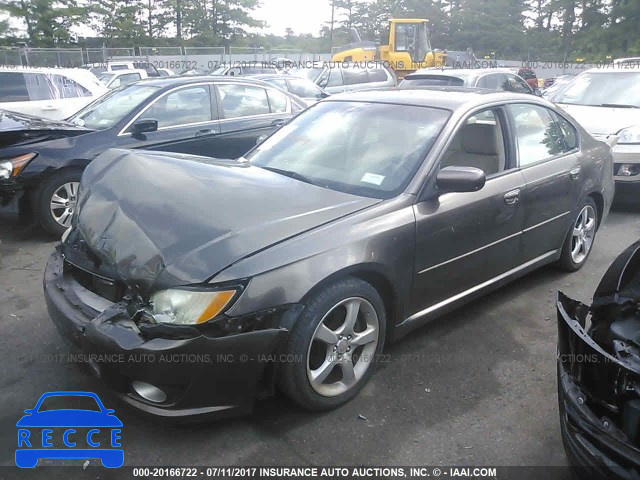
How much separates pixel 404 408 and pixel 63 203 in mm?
4234

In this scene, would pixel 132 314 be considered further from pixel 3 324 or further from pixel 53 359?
pixel 3 324

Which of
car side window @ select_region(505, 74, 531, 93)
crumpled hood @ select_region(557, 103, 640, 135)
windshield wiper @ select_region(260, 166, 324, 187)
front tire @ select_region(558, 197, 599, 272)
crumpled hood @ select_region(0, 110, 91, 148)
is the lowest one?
front tire @ select_region(558, 197, 599, 272)

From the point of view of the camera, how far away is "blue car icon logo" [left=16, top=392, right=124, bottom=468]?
8.20 ft

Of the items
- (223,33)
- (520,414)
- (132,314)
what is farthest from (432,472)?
(223,33)

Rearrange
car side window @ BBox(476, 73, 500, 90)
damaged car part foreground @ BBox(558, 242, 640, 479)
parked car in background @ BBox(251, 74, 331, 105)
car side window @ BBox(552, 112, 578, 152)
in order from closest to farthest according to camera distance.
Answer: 1. damaged car part foreground @ BBox(558, 242, 640, 479)
2. car side window @ BBox(552, 112, 578, 152)
3. car side window @ BBox(476, 73, 500, 90)
4. parked car in background @ BBox(251, 74, 331, 105)

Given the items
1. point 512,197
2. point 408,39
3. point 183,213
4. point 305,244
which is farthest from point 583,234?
point 408,39

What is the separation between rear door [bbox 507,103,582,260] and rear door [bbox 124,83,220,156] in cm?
351

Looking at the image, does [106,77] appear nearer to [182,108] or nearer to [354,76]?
[354,76]

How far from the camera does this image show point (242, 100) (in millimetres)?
6652

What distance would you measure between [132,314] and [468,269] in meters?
2.06

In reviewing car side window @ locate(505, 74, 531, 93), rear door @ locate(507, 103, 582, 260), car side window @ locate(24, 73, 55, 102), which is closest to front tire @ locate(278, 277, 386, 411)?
rear door @ locate(507, 103, 582, 260)

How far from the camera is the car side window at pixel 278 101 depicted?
6.97m

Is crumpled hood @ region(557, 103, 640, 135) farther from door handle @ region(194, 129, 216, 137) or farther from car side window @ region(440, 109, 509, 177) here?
door handle @ region(194, 129, 216, 137)

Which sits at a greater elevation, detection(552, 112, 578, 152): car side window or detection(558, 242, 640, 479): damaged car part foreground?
detection(552, 112, 578, 152): car side window
